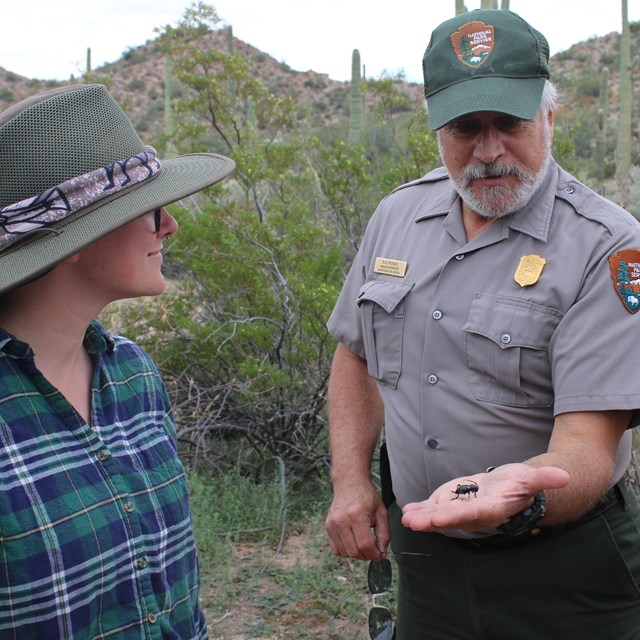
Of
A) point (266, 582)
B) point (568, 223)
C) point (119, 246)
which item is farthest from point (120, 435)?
point (266, 582)

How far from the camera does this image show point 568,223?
6.91 feet

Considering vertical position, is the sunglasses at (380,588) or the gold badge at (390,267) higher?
the gold badge at (390,267)

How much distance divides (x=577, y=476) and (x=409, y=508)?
42 cm

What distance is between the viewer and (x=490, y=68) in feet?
7.08

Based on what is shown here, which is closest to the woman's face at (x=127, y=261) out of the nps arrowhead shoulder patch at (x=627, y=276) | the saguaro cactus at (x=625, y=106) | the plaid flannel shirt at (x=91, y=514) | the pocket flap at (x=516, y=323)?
the plaid flannel shirt at (x=91, y=514)

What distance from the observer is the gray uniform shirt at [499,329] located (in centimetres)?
192

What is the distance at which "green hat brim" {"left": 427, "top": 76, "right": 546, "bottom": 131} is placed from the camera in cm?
211

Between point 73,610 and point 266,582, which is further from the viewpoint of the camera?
point 266,582

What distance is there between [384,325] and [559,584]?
0.85m

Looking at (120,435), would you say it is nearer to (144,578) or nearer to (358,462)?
(144,578)

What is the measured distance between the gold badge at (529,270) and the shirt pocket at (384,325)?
0.33m

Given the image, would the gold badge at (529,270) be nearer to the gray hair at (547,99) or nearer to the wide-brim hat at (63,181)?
the gray hair at (547,99)

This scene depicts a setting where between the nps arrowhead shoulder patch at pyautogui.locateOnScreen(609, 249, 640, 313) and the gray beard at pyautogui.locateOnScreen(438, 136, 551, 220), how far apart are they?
0.33 m

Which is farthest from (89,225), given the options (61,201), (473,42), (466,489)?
(473,42)
